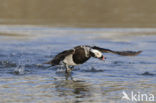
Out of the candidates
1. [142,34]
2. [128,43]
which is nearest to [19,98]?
[128,43]

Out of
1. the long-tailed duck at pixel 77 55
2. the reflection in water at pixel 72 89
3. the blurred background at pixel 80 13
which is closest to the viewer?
the reflection in water at pixel 72 89

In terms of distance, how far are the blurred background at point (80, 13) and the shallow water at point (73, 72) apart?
13.3 ft

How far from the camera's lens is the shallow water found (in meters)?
9.06

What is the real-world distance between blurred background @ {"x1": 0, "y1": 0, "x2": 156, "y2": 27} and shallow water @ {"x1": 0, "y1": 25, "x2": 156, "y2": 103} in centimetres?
406

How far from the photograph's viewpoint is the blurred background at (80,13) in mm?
24208

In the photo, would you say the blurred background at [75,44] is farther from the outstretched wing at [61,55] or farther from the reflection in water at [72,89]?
the outstretched wing at [61,55]

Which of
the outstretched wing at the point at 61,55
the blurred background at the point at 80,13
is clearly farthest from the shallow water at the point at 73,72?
the blurred background at the point at 80,13

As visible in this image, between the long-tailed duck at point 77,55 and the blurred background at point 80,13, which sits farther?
the blurred background at point 80,13

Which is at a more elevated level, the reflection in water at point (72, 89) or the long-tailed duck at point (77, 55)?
the long-tailed duck at point (77, 55)

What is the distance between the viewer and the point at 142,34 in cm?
1983

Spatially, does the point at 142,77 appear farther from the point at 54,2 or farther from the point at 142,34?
the point at 54,2

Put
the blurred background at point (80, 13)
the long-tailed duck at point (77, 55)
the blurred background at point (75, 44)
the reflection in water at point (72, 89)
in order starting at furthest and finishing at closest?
the blurred background at point (80, 13)
the long-tailed duck at point (77, 55)
the blurred background at point (75, 44)
the reflection in water at point (72, 89)

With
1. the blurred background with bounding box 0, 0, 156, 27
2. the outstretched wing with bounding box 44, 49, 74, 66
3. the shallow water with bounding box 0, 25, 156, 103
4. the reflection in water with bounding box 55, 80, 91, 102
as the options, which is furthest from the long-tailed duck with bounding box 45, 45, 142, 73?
the blurred background with bounding box 0, 0, 156, 27

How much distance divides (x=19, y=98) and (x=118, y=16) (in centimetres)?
1847
